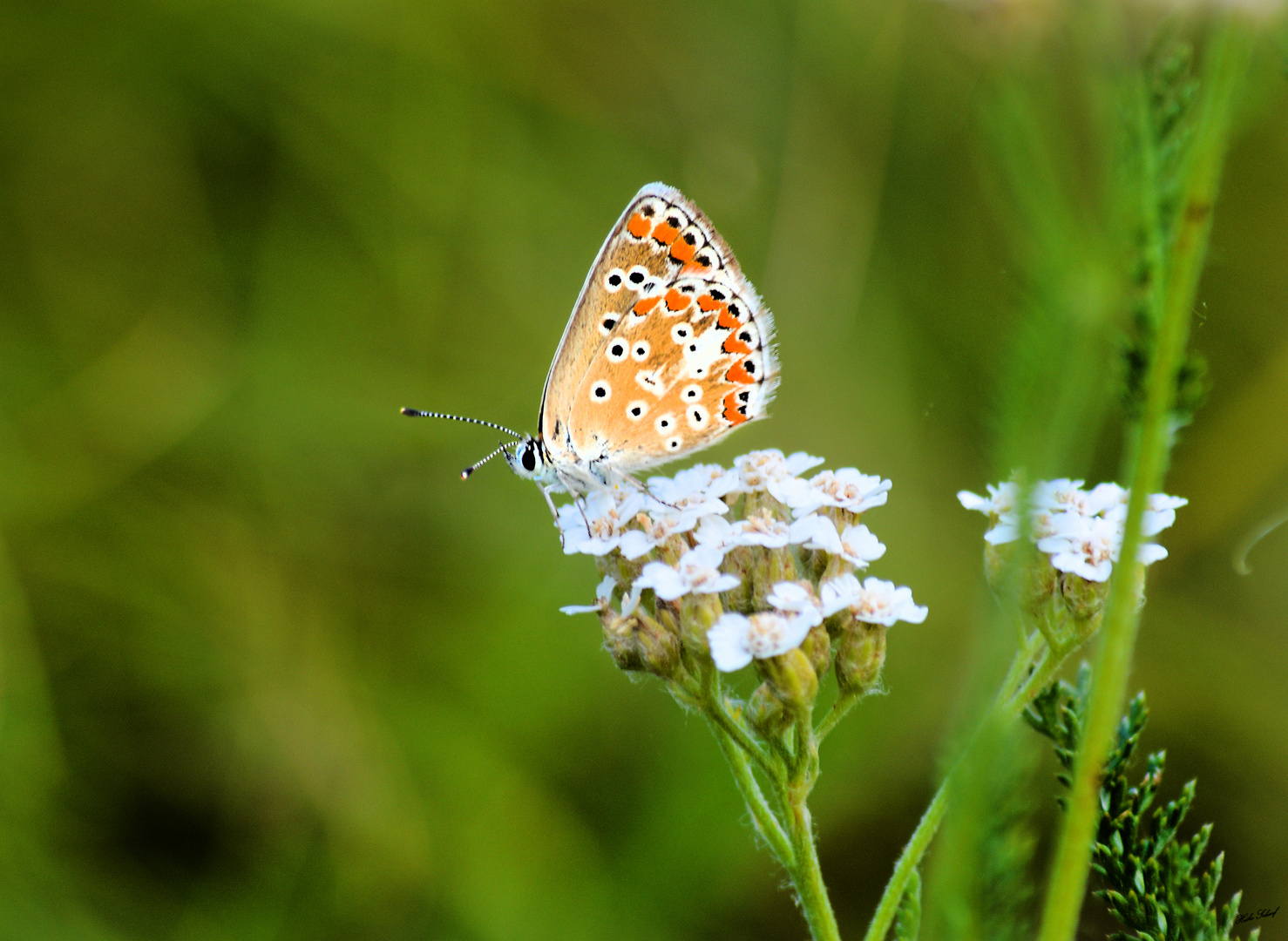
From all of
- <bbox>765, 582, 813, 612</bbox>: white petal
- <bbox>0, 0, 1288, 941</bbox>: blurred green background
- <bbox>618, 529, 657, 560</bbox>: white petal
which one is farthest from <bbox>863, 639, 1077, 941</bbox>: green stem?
<bbox>0, 0, 1288, 941</bbox>: blurred green background

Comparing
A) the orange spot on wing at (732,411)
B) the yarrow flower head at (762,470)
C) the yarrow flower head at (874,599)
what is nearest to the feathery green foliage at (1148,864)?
the yarrow flower head at (874,599)

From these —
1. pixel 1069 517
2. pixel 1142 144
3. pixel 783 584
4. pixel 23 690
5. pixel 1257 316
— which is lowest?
pixel 23 690

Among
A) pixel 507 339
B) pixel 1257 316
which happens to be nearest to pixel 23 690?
pixel 507 339

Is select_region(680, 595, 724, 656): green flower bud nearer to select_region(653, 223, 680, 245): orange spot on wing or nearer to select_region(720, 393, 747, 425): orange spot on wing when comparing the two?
select_region(720, 393, 747, 425): orange spot on wing

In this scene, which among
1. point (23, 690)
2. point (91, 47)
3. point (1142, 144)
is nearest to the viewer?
point (1142, 144)

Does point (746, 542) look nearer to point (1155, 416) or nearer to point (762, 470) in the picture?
point (762, 470)

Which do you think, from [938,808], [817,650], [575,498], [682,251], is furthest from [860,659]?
[682,251]

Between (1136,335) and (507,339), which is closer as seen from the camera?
(1136,335)

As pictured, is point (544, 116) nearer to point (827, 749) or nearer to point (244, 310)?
point (244, 310)
